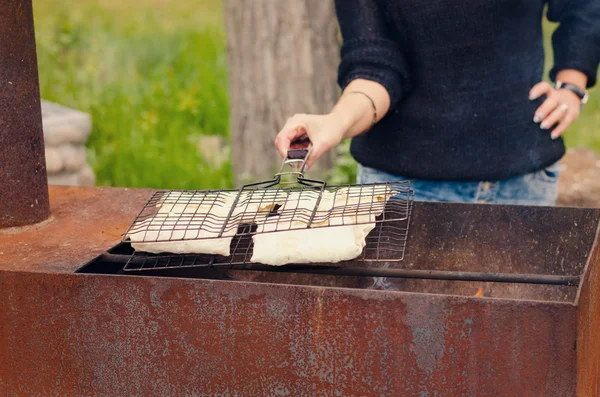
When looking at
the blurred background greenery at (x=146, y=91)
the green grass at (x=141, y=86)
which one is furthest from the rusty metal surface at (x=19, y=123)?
the green grass at (x=141, y=86)

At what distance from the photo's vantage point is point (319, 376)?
1.85 meters

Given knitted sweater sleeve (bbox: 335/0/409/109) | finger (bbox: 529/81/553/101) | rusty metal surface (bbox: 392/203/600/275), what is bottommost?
rusty metal surface (bbox: 392/203/600/275)

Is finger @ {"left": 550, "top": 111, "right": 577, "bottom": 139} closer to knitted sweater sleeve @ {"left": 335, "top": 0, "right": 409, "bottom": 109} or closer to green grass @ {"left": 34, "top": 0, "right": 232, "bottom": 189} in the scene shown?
knitted sweater sleeve @ {"left": 335, "top": 0, "right": 409, "bottom": 109}

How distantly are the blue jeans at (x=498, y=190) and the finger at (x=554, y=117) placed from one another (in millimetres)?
177

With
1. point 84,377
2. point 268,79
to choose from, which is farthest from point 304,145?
point 268,79

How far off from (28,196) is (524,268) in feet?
5.03

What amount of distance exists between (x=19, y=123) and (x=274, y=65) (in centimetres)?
242

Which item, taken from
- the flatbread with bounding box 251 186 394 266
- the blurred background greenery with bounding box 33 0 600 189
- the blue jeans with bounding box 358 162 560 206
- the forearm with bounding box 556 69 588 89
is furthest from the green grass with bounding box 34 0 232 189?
the flatbread with bounding box 251 186 394 266

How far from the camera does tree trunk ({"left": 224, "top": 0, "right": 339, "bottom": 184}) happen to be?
4465 millimetres

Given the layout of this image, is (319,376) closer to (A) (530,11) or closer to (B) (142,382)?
(B) (142,382)

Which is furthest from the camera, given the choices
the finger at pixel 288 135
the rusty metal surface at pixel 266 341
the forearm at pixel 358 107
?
the forearm at pixel 358 107

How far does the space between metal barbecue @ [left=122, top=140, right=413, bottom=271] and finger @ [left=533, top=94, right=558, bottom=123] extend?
817mm

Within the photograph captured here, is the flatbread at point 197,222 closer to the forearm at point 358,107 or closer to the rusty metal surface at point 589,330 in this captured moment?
the forearm at point 358,107

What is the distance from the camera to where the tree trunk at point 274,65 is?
14.6 feet
